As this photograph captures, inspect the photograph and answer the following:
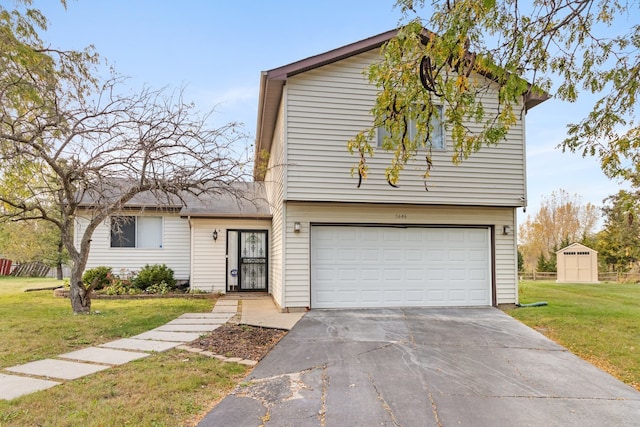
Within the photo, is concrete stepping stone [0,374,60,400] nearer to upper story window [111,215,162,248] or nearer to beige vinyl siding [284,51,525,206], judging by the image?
beige vinyl siding [284,51,525,206]

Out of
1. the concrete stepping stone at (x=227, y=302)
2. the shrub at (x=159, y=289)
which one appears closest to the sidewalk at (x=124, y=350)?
the concrete stepping stone at (x=227, y=302)

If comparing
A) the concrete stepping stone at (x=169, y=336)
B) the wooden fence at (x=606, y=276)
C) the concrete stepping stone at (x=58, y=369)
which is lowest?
the wooden fence at (x=606, y=276)

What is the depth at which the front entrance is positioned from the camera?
12898 millimetres

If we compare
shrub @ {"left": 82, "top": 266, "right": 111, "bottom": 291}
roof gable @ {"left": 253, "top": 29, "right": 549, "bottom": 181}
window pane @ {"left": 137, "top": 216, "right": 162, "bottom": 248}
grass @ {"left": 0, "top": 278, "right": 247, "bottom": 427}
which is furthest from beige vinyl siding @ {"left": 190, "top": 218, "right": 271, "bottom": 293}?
grass @ {"left": 0, "top": 278, "right": 247, "bottom": 427}

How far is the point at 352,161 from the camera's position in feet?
28.4

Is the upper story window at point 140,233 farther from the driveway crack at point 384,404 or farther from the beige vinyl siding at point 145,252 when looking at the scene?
the driveway crack at point 384,404

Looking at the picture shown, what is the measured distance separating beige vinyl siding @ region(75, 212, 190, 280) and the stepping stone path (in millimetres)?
5921

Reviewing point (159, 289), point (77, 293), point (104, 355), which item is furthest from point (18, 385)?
point (159, 289)

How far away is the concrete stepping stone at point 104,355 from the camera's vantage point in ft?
17.1

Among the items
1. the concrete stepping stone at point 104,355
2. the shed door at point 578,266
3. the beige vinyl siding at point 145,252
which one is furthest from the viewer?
the shed door at point 578,266

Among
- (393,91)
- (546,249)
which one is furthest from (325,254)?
(546,249)

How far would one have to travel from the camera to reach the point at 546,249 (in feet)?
107

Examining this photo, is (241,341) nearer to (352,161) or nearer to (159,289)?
(352,161)

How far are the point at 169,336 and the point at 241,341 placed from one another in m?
1.21
